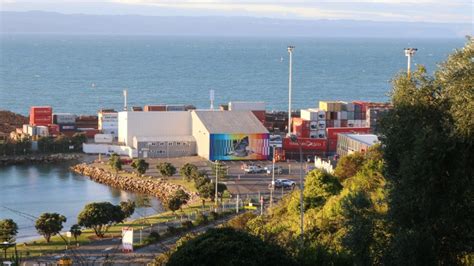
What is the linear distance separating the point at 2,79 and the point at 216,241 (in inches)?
1667

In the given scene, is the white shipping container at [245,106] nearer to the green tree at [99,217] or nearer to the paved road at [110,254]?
the green tree at [99,217]

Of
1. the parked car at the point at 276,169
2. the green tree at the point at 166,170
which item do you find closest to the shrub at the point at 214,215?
the green tree at the point at 166,170

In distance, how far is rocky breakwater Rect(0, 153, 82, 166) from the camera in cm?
1839

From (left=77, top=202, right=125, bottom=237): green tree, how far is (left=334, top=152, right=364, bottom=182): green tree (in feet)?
9.01

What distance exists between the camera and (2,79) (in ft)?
148

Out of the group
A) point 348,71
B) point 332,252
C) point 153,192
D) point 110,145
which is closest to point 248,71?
point 348,71

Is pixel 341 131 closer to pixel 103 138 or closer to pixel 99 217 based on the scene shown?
pixel 103 138

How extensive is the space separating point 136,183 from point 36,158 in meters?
4.05

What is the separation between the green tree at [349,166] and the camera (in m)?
10.0

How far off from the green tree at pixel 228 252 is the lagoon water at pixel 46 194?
23.2ft

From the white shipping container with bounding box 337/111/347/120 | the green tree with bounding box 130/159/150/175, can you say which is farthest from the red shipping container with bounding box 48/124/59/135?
the white shipping container with bounding box 337/111/347/120

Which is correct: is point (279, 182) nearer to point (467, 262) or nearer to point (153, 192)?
point (153, 192)

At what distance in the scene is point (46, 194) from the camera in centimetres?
1532

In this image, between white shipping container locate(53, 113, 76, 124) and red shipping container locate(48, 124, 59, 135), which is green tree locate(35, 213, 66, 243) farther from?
white shipping container locate(53, 113, 76, 124)
